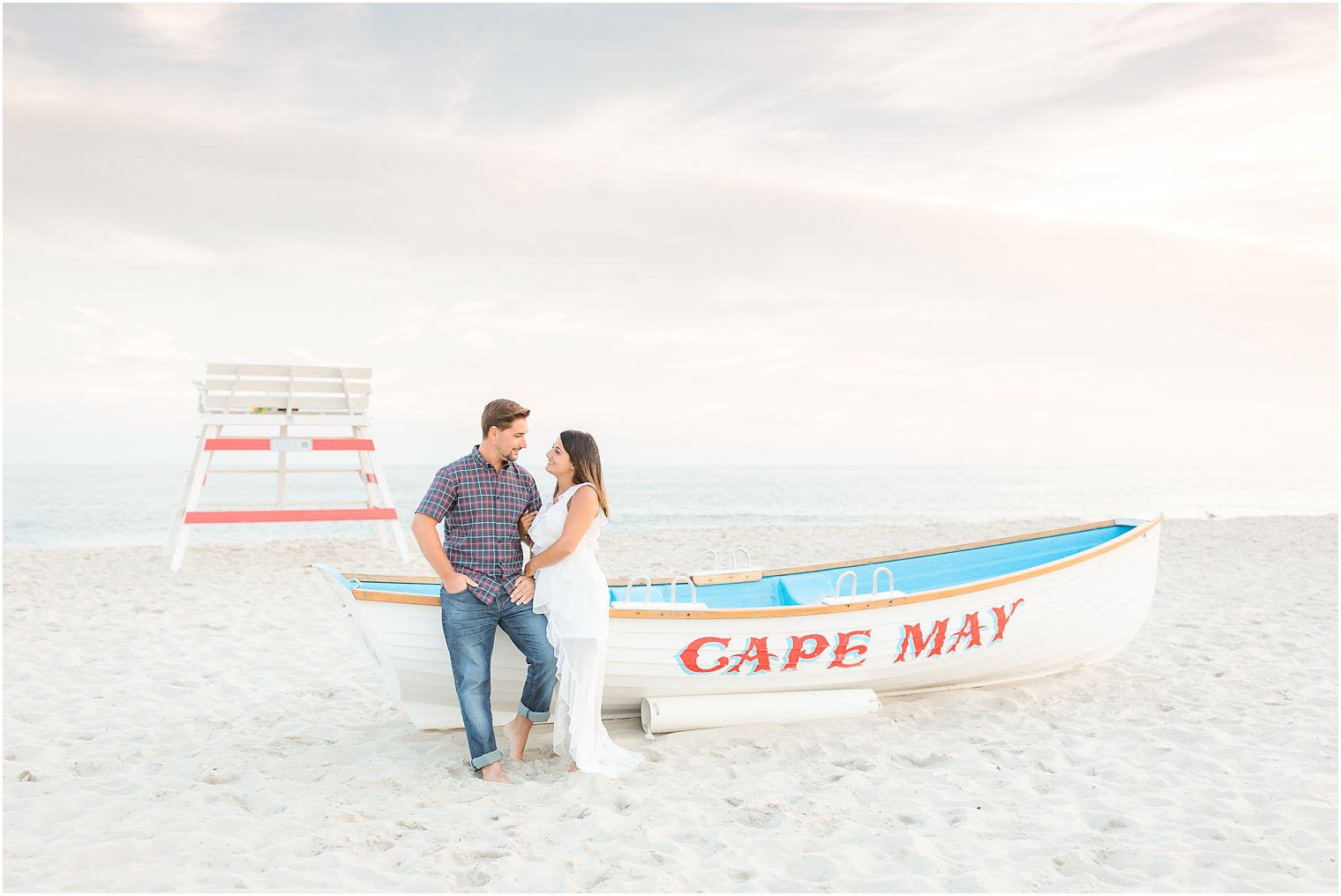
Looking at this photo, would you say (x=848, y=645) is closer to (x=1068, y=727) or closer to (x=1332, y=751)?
(x=1068, y=727)

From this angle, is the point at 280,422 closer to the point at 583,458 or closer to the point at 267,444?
the point at 267,444

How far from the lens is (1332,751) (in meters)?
4.47

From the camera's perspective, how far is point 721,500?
129 ft

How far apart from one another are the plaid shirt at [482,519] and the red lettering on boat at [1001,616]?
9.16 feet

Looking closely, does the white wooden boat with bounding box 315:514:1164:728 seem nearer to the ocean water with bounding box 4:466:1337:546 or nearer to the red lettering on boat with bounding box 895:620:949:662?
the red lettering on boat with bounding box 895:620:949:662

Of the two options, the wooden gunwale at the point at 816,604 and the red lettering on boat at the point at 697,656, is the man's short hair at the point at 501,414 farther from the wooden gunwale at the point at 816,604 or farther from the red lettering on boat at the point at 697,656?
the red lettering on boat at the point at 697,656

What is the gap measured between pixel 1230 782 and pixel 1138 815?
70cm

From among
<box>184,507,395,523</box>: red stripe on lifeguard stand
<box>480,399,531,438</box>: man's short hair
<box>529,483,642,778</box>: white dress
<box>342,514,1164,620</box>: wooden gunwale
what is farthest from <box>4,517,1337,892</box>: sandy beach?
<box>184,507,395,523</box>: red stripe on lifeguard stand

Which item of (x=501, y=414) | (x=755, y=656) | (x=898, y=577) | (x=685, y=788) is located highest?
(x=501, y=414)

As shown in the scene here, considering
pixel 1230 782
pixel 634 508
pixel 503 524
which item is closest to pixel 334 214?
pixel 634 508

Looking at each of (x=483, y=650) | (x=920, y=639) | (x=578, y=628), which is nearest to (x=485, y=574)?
(x=483, y=650)

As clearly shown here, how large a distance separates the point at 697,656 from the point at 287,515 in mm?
7589

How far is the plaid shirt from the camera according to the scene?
4109mm

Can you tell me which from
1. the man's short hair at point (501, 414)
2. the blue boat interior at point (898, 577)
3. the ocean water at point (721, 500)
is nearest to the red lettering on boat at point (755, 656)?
the blue boat interior at point (898, 577)
